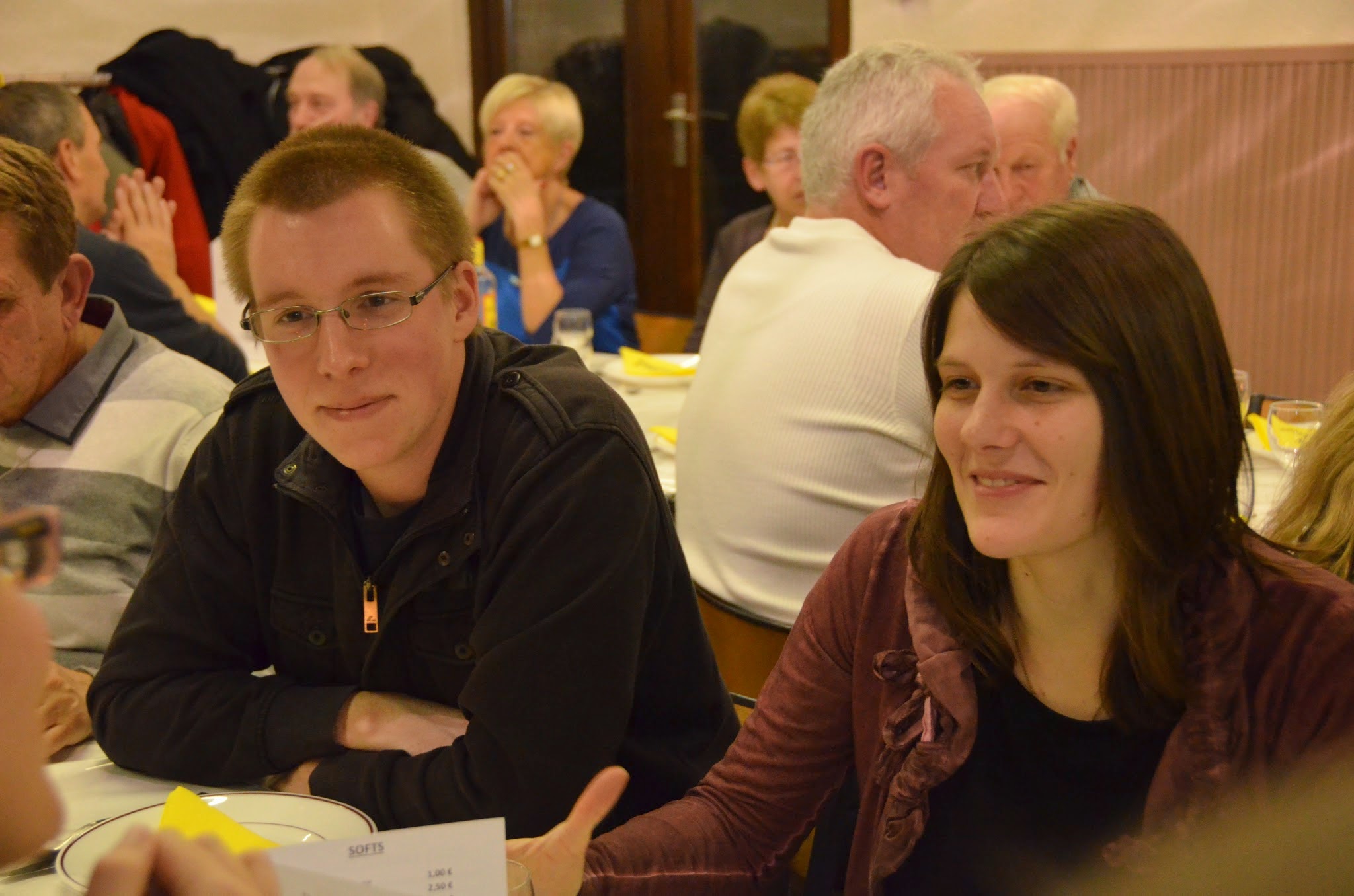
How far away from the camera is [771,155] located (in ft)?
15.1

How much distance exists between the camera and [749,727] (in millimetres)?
1480

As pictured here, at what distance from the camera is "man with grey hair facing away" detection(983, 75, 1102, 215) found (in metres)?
3.72

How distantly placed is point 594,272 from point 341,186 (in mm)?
3185

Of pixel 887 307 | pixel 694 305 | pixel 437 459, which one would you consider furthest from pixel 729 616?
pixel 694 305

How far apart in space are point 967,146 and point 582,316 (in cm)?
157

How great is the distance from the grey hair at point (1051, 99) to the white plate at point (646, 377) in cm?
117

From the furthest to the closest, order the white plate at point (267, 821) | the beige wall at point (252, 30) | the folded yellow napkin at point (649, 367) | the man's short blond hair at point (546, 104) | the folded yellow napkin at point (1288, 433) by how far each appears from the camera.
A: the beige wall at point (252, 30) → the man's short blond hair at point (546, 104) → the folded yellow napkin at point (649, 367) → the folded yellow napkin at point (1288, 433) → the white plate at point (267, 821)

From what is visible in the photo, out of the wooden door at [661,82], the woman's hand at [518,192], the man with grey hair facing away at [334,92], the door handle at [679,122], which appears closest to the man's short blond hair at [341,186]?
the woman's hand at [518,192]

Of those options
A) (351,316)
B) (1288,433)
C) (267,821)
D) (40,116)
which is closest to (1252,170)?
(1288,433)

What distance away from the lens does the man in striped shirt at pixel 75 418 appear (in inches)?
75.8

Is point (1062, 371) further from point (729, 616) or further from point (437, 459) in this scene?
point (729, 616)

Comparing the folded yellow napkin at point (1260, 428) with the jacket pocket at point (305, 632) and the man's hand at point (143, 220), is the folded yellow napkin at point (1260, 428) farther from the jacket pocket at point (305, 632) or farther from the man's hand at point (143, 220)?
the man's hand at point (143, 220)

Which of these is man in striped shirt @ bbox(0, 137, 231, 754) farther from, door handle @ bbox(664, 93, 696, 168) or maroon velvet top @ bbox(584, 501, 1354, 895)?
door handle @ bbox(664, 93, 696, 168)

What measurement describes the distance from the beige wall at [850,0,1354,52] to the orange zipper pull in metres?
4.27
